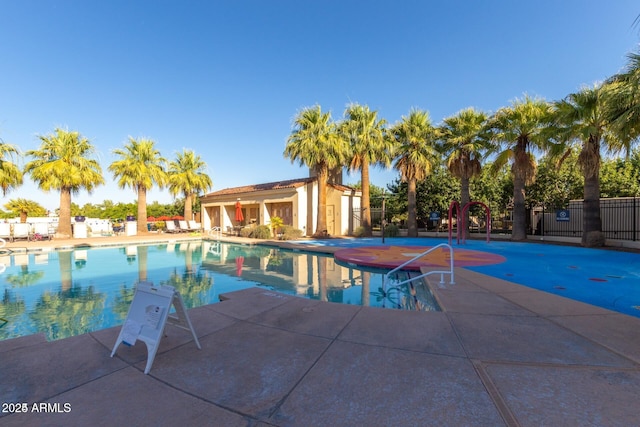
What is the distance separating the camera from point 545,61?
43.3 feet

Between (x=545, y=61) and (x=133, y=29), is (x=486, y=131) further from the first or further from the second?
(x=133, y=29)

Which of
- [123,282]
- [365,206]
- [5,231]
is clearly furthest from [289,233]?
[5,231]

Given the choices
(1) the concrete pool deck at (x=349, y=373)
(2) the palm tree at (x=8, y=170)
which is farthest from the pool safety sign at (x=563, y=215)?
(2) the palm tree at (x=8, y=170)

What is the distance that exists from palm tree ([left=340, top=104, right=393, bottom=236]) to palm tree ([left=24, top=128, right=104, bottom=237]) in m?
18.7

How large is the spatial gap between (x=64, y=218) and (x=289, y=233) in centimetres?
1594

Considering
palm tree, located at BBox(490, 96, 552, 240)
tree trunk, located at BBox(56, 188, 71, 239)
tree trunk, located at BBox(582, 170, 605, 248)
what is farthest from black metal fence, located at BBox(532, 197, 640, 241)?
tree trunk, located at BBox(56, 188, 71, 239)

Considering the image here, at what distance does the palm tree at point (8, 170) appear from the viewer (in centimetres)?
1778

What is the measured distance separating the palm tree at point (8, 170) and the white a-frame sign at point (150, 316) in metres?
23.0

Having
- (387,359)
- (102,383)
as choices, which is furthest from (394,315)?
(102,383)

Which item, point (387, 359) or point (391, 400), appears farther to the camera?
point (387, 359)

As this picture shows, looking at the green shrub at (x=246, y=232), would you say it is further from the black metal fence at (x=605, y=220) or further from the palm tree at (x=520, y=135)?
the black metal fence at (x=605, y=220)

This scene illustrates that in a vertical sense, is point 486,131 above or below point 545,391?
above

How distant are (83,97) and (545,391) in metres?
22.8

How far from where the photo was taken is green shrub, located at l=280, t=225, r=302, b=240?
66.3 ft
